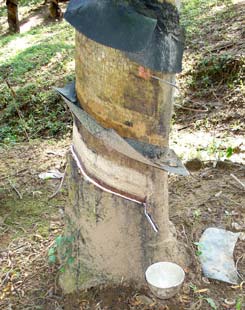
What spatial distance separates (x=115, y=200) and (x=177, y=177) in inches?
50.1

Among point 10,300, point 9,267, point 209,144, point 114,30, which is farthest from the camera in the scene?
point 209,144

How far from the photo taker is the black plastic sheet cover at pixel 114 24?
1566 mm

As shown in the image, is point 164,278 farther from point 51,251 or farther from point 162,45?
point 162,45

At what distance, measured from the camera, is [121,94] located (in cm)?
180

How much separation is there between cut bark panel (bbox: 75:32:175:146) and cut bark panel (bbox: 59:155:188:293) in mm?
249

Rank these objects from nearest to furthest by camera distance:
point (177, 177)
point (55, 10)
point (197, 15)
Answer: point (177, 177)
point (197, 15)
point (55, 10)

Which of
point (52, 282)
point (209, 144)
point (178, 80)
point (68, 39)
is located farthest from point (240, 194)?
point (68, 39)

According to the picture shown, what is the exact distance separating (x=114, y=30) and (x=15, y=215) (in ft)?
5.57

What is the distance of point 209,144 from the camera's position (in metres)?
3.93

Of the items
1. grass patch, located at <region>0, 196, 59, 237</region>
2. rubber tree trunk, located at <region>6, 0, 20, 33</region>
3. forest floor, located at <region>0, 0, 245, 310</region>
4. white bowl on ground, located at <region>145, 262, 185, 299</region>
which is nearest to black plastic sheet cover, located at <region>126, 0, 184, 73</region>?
forest floor, located at <region>0, 0, 245, 310</region>

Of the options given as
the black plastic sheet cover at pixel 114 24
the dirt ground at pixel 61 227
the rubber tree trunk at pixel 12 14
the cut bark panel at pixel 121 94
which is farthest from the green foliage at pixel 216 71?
the rubber tree trunk at pixel 12 14

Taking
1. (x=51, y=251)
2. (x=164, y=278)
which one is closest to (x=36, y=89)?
(x=51, y=251)

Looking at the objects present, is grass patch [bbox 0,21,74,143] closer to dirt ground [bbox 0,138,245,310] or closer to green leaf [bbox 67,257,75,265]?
dirt ground [bbox 0,138,245,310]

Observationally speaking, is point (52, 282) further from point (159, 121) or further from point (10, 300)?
point (159, 121)
